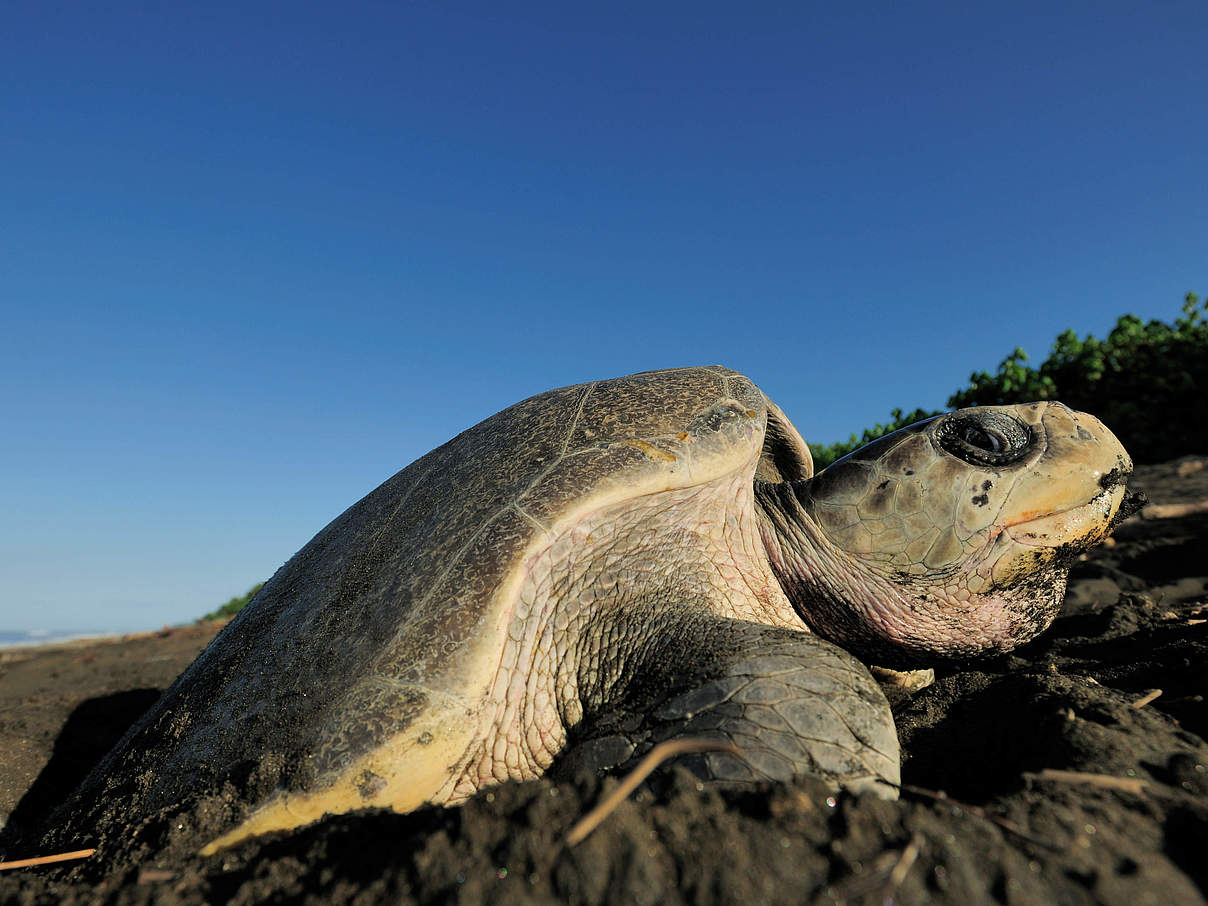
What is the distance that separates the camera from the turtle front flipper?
62.7 inches

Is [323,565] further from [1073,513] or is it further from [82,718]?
[82,718]

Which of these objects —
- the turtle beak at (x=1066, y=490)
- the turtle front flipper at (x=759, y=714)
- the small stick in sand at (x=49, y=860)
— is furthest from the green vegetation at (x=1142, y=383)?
the small stick in sand at (x=49, y=860)

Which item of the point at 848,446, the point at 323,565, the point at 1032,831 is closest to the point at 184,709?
the point at 323,565

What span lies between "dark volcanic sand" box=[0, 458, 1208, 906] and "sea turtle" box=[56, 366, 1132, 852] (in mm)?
254

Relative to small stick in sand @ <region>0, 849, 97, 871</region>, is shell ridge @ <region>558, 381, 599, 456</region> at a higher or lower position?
higher

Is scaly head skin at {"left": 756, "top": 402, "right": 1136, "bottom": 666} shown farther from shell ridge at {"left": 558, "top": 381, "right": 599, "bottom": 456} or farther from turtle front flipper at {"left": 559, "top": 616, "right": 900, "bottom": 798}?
shell ridge at {"left": 558, "top": 381, "right": 599, "bottom": 456}

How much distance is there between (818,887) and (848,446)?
660 cm

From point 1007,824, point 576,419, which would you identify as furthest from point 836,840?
point 576,419

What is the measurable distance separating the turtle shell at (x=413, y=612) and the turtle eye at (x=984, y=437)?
74cm

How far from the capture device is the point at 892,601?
2611 mm

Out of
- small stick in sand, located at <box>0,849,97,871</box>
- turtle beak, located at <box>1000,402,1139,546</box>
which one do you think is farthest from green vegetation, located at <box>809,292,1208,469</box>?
small stick in sand, located at <box>0,849,97,871</box>

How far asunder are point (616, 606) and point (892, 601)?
114cm

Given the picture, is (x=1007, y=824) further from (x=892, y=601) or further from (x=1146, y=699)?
(x=892, y=601)

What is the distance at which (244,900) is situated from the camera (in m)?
1.34
